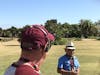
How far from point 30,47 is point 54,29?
67.4m

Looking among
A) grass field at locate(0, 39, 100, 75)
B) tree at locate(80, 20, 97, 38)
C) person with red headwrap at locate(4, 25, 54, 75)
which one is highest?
tree at locate(80, 20, 97, 38)

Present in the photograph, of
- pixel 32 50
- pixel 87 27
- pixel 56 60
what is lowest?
pixel 56 60

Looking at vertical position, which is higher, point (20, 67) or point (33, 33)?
point (33, 33)

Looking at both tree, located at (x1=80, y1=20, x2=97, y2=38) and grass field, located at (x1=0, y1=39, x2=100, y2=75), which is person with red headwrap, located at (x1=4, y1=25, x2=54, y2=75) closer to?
grass field, located at (x1=0, y1=39, x2=100, y2=75)

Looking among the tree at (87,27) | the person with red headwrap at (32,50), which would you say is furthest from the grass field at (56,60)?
the tree at (87,27)

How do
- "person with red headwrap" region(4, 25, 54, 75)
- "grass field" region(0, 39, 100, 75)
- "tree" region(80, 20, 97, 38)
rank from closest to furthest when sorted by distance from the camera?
"person with red headwrap" region(4, 25, 54, 75) → "grass field" region(0, 39, 100, 75) → "tree" region(80, 20, 97, 38)

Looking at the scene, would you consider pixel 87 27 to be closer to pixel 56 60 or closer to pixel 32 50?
pixel 56 60

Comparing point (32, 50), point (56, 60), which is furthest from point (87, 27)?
point (32, 50)

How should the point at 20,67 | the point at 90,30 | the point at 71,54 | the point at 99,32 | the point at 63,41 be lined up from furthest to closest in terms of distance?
the point at 99,32
the point at 90,30
the point at 63,41
the point at 71,54
the point at 20,67

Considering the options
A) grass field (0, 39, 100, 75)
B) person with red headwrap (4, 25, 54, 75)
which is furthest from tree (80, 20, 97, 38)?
person with red headwrap (4, 25, 54, 75)

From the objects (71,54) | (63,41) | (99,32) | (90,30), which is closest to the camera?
(71,54)

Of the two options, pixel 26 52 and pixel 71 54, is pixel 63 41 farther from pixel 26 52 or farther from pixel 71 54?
pixel 26 52

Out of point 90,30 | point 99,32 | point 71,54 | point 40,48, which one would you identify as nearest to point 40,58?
point 40,48

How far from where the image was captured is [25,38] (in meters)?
2.99
